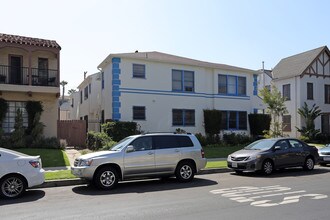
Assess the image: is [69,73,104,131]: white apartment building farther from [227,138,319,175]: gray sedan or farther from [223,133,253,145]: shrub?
[227,138,319,175]: gray sedan

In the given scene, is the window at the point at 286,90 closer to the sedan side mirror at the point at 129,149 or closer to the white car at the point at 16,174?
the sedan side mirror at the point at 129,149

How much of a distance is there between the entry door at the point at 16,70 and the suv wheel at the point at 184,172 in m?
14.8

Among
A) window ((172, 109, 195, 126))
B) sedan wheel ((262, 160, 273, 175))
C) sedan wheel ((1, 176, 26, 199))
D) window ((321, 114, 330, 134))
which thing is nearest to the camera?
sedan wheel ((1, 176, 26, 199))

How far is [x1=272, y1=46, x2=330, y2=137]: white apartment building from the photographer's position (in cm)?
3484

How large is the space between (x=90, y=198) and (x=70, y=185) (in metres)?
2.60

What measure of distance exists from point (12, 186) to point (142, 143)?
159 inches

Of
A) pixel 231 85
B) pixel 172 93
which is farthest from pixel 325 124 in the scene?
pixel 172 93

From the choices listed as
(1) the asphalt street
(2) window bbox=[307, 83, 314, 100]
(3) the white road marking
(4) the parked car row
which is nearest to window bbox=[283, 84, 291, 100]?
(2) window bbox=[307, 83, 314, 100]

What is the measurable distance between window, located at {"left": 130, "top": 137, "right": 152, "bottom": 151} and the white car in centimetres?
302

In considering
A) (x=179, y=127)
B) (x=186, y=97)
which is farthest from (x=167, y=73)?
(x=179, y=127)

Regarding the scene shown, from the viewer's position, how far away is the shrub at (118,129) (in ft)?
73.0

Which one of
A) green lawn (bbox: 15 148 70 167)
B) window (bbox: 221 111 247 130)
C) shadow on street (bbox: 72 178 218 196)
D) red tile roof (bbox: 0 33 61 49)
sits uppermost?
red tile roof (bbox: 0 33 61 49)

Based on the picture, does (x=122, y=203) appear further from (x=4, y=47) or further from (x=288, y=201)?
(x=4, y=47)

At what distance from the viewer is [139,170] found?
1117 cm
